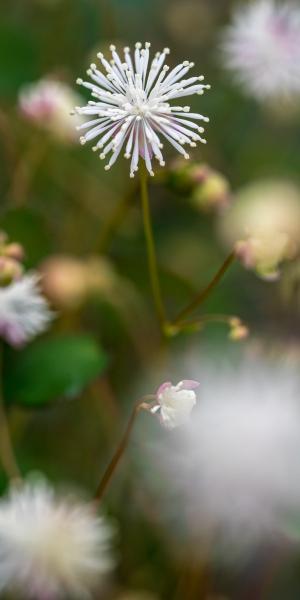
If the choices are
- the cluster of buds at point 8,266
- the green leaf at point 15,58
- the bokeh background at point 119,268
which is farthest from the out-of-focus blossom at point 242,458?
the green leaf at point 15,58

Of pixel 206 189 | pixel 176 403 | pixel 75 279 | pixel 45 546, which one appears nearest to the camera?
pixel 176 403

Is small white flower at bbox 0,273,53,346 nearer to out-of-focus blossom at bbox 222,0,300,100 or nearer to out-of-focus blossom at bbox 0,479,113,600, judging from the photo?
out-of-focus blossom at bbox 0,479,113,600

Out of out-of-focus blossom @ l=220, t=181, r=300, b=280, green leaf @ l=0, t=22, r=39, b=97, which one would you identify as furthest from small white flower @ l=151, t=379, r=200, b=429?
green leaf @ l=0, t=22, r=39, b=97

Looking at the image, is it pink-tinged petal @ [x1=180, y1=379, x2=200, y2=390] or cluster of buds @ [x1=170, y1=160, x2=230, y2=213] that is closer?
pink-tinged petal @ [x1=180, y1=379, x2=200, y2=390]

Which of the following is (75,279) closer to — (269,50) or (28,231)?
(28,231)

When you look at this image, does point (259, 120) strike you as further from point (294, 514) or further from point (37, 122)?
point (294, 514)

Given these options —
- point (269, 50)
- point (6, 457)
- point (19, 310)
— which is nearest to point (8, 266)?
point (19, 310)

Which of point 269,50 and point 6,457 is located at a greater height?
point 269,50
